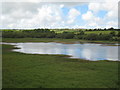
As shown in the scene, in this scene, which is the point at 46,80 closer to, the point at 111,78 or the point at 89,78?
the point at 89,78

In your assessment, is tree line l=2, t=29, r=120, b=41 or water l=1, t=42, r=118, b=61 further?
tree line l=2, t=29, r=120, b=41

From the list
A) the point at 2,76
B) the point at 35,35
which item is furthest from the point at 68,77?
the point at 35,35

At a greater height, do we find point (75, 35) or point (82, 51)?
point (75, 35)

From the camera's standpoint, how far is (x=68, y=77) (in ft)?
57.2

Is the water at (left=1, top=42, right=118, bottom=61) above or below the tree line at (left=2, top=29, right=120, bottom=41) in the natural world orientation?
below

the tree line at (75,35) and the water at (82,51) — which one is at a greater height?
the tree line at (75,35)

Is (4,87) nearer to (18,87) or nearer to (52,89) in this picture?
(18,87)

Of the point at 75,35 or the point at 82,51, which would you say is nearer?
the point at 82,51

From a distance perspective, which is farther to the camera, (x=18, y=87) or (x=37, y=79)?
(x=37, y=79)

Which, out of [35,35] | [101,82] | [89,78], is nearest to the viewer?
[101,82]

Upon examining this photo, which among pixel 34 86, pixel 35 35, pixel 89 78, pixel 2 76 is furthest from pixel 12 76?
pixel 35 35

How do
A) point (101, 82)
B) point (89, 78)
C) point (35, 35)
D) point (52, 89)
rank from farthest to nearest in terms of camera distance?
point (35, 35), point (89, 78), point (101, 82), point (52, 89)

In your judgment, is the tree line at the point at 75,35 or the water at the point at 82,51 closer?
the water at the point at 82,51

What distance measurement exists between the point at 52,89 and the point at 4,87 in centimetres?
417
